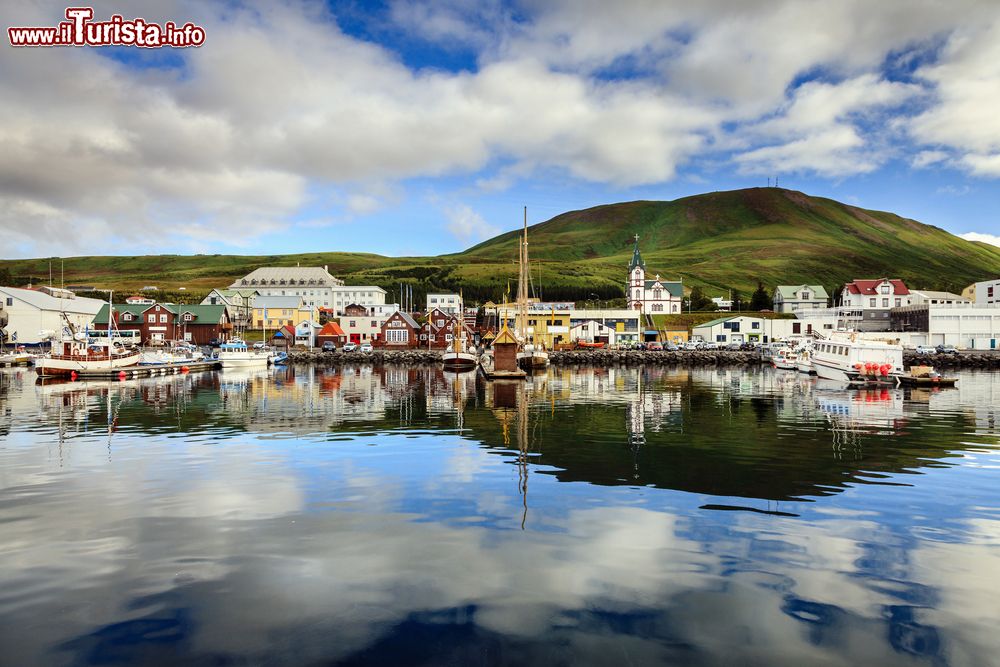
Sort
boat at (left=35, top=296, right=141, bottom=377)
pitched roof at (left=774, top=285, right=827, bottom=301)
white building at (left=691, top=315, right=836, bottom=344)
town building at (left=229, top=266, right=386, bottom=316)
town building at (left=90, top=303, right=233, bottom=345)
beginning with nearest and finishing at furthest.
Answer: boat at (left=35, top=296, right=141, bottom=377), town building at (left=90, top=303, right=233, bottom=345), white building at (left=691, top=315, right=836, bottom=344), pitched roof at (left=774, top=285, right=827, bottom=301), town building at (left=229, top=266, right=386, bottom=316)

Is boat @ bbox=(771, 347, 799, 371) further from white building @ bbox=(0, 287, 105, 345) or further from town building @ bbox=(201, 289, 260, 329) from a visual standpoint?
white building @ bbox=(0, 287, 105, 345)

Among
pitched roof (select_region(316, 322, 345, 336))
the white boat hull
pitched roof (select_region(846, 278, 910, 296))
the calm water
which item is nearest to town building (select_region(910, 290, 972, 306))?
pitched roof (select_region(846, 278, 910, 296))

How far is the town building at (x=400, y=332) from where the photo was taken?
116938 millimetres

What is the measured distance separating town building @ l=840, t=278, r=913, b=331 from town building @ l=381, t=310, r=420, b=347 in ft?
299

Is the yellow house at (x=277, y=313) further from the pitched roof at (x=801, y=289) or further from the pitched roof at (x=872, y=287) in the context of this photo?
the pitched roof at (x=872, y=287)

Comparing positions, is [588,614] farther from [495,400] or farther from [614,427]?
[495,400]

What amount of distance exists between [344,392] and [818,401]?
34984 mm

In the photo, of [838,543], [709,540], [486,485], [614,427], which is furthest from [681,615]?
[614,427]

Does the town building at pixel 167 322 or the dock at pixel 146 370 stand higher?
the town building at pixel 167 322

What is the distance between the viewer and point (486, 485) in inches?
707

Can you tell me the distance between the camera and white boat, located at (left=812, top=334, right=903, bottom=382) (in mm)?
54844

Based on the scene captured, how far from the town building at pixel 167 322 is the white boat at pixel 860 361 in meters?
105

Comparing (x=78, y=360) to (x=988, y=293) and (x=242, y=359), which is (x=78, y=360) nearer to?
(x=242, y=359)

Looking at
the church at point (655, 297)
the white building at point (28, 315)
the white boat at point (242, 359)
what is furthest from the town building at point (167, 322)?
the church at point (655, 297)
